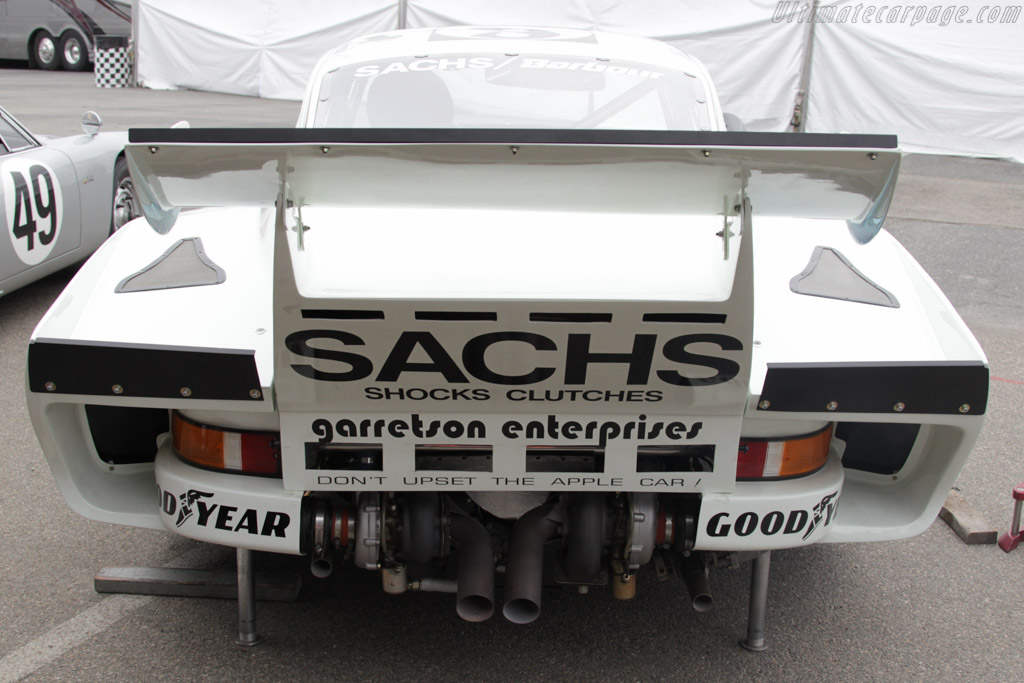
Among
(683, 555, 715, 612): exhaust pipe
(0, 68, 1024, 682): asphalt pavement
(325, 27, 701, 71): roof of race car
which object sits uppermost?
(325, 27, 701, 71): roof of race car

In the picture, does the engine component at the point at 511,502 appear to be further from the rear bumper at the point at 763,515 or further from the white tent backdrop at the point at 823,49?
the white tent backdrop at the point at 823,49

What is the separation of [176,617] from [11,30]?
2162cm

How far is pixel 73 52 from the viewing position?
2073 cm

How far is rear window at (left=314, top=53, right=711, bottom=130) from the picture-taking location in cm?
332

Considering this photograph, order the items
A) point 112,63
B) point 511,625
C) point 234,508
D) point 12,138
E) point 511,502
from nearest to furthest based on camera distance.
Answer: point 234,508, point 511,502, point 511,625, point 12,138, point 112,63

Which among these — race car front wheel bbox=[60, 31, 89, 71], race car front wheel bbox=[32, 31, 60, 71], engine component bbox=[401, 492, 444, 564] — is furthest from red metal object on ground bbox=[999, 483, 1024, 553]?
race car front wheel bbox=[32, 31, 60, 71]

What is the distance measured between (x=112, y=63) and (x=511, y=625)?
62.0ft

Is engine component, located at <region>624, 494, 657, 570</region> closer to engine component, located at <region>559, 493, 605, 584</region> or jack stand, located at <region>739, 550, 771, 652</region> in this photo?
engine component, located at <region>559, 493, 605, 584</region>

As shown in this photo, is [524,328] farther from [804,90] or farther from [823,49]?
[804,90]

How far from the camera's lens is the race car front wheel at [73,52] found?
20.5 meters

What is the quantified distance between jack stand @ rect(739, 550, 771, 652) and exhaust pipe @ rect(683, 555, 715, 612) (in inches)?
6.2

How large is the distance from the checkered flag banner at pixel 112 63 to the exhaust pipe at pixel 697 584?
1908 cm

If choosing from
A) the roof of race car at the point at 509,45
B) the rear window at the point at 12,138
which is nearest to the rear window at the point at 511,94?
the roof of race car at the point at 509,45

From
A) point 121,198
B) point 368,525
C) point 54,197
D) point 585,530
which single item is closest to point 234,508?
point 368,525
